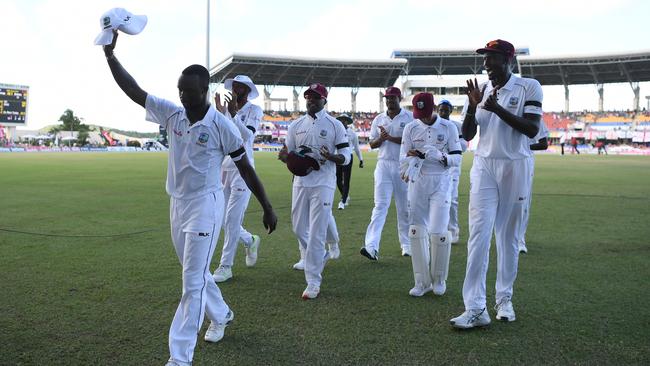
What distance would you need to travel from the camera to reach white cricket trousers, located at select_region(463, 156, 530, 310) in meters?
4.38

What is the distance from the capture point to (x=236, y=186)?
6.05 m

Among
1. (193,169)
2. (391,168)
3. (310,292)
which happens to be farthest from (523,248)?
(193,169)

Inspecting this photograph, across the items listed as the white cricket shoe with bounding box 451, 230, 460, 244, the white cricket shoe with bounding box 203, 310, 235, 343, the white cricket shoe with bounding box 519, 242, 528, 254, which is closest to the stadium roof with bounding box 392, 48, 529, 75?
the white cricket shoe with bounding box 451, 230, 460, 244

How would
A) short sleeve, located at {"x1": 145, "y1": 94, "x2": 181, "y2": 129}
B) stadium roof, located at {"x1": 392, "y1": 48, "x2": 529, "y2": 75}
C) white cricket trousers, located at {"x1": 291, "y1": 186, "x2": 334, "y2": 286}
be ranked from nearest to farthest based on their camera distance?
short sleeve, located at {"x1": 145, "y1": 94, "x2": 181, "y2": 129}, white cricket trousers, located at {"x1": 291, "y1": 186, "x2": 334, "y2": 286}, stadium roof, located at {"x1": 392, "y1": 48, "x2": 529, "y2": 75}

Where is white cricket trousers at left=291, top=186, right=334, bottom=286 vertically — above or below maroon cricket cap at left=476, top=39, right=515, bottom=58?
below

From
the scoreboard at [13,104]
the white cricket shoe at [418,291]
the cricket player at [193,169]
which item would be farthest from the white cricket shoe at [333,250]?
the scoreboard at [13,104]

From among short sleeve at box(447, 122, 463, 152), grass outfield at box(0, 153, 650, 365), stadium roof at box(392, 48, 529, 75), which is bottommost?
grass outfield at box(0, 153, 650, 365)

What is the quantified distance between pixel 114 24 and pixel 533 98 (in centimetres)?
330

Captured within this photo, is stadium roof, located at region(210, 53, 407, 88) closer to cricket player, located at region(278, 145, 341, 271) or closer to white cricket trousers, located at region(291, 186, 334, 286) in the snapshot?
cricket player, located at region(278, 145, 341, 271)

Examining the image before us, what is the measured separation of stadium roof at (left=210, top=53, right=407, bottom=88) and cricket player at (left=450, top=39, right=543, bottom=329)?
64.8 m

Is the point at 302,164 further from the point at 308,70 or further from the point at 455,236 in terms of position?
the point at 308,70

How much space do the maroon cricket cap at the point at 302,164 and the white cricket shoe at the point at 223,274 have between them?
4.49 ft

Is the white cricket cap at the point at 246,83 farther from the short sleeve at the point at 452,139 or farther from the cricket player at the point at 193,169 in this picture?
the short sleeve at the point at 452,139

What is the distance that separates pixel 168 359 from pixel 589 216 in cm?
936
